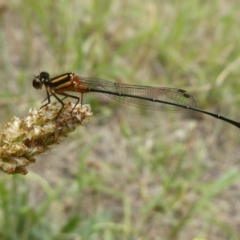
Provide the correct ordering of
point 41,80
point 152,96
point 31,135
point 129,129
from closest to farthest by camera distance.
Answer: point 31,135 < point 41,80 < point 152,96 < point 129,129

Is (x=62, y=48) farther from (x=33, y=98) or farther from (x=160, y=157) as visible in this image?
(x=160, y=157)

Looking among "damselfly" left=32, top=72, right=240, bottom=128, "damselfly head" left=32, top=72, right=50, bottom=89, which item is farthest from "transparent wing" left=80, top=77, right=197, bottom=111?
"damselfly head" left=32, top=72, right=50, bottom=89

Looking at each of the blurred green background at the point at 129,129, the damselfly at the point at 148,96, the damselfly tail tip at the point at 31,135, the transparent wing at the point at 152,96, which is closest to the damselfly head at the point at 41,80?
the damselfly at the point at 148,96

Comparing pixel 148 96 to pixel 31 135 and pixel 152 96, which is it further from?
pixel 31 135

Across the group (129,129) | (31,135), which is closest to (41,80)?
(31,135)

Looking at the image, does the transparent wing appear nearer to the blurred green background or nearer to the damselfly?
the damselfly

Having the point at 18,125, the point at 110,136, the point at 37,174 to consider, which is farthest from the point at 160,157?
the point at 18,125
